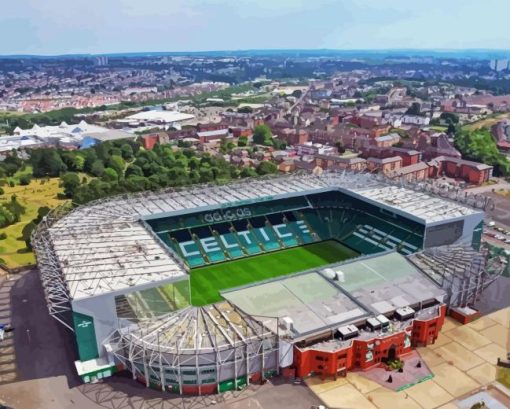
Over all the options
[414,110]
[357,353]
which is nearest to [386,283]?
[357,353]

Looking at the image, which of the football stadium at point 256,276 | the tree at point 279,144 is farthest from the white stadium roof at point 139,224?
the tree at point 279,144

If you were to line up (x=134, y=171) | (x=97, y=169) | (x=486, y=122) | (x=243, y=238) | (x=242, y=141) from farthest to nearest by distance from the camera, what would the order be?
1. (x=486, y=122)
2. (x=242, y=141)
3. (x=97, y=169)
4. (x=134, y=171)
5. (x=243, y=238)

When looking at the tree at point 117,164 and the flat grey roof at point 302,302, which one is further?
the tree at point 117,164

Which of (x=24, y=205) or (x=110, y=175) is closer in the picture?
(x=24, y=205)

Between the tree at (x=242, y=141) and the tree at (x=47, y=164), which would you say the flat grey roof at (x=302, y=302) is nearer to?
the tree at (x=47, y=164)

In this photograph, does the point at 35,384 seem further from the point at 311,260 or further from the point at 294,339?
the point at 311,260

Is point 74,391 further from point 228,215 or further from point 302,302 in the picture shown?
point 228,215

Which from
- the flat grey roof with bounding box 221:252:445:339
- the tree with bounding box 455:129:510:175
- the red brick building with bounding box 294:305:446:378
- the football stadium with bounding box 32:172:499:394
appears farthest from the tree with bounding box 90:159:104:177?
the tree with bounding box 455:129:510:175
